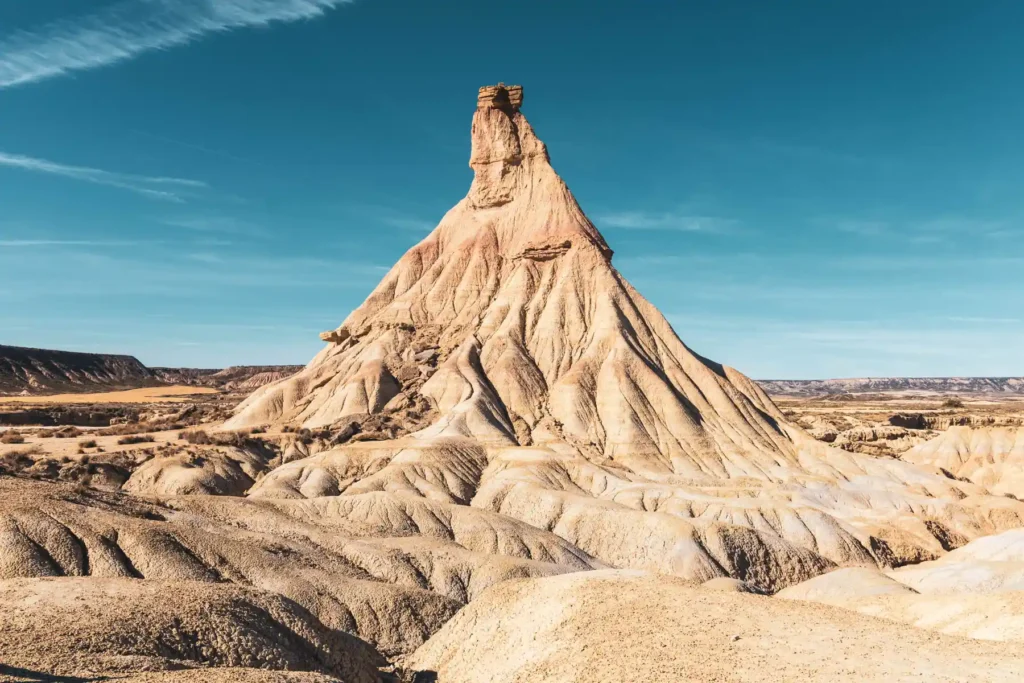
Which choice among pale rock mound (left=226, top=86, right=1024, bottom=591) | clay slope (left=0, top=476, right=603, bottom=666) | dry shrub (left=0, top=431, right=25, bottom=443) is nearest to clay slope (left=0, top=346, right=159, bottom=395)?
dry shrub (left=0, top=431, right=25, bottom=443)

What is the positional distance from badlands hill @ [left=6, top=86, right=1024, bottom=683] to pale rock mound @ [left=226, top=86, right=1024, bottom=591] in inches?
10.8

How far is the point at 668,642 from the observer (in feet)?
78.1

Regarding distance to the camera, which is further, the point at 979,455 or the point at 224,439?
the point at 979,455

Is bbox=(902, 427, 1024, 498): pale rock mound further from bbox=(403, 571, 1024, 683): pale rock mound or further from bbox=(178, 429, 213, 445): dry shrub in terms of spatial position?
bbox=(178, 429, 213, 445): dry shrub

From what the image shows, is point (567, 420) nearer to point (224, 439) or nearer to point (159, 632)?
point (224, 439)

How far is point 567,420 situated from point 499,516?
2748 centimetres

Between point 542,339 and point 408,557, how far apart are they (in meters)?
49.2

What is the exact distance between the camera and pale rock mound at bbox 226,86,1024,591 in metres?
54.1

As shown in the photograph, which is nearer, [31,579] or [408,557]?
[31,579]

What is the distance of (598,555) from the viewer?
51.0 meters

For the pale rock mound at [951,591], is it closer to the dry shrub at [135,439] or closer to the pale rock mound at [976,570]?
the pale rock mound at [976,570]

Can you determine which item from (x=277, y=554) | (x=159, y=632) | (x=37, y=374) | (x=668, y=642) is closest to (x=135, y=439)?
(x=277, y=554)

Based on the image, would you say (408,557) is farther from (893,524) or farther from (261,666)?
(893,524)

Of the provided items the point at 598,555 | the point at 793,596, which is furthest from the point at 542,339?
the point at 793,596
